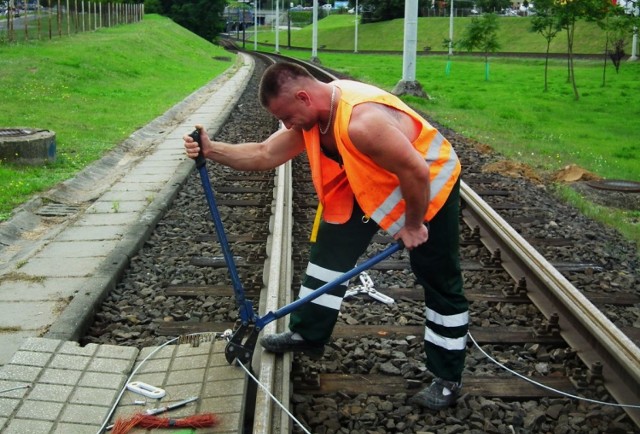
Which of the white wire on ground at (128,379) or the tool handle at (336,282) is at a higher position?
the tool handle at (336,282)

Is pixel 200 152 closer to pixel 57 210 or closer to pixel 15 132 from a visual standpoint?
pixel 57 210

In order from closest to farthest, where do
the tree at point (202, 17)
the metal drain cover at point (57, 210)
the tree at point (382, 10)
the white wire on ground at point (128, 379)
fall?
1. the white wire on ground at point (128, 379)
2. the metal drain cover at point (57, 210)
3. the tree at point (202, 17)
4. the tree at point (382, 10)

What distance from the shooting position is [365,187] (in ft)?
12.3

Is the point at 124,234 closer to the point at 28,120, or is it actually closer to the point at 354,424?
the point at 354,424

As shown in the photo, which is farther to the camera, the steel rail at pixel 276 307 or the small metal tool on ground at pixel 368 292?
the small metal tool on ground at pixel 368 292

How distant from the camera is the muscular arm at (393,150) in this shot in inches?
137

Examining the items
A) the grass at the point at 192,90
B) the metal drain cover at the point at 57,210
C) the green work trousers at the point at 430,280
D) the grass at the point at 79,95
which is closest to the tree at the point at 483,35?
the grass at the point at 192,90

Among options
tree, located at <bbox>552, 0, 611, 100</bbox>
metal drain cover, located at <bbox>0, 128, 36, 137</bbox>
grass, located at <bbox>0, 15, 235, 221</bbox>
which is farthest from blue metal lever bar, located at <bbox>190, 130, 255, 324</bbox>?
tree, located at <bbox>552, 0, 611, 100</bbox>

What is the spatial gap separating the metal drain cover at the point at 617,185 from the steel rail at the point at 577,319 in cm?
351

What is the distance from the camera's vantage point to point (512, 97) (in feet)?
78.5

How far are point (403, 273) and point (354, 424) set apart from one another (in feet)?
7.71

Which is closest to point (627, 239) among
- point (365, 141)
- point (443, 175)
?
point (443, 175)

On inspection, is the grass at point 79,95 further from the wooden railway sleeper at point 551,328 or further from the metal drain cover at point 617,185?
the metal drain cover at point 617,185

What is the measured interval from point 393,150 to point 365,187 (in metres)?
0.34
